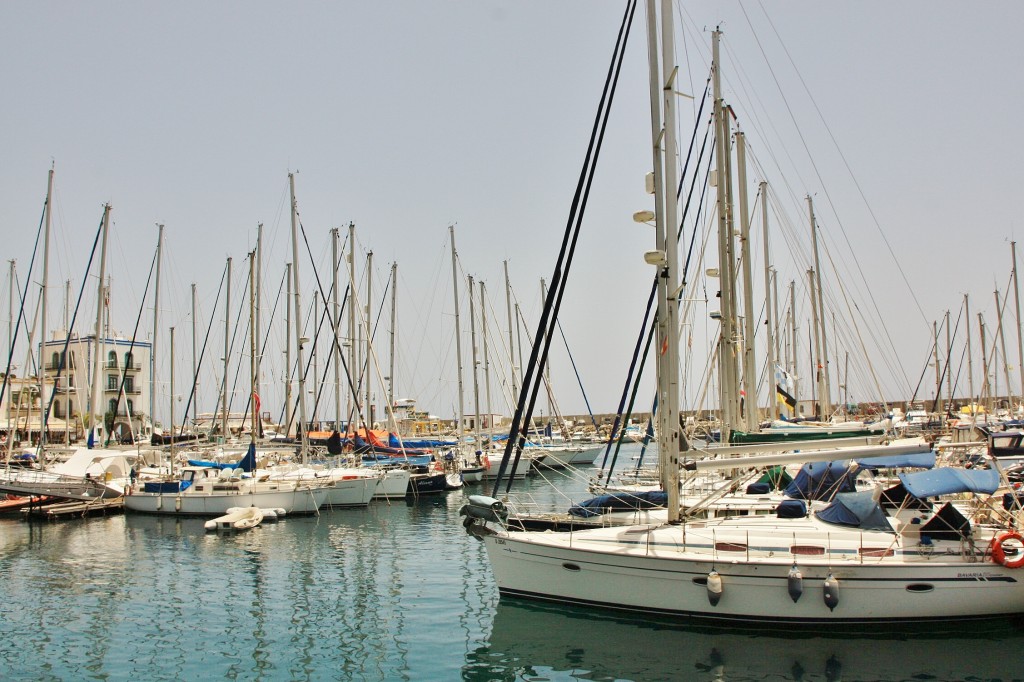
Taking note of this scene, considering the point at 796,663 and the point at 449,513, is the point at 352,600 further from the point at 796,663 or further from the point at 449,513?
the point at 449,513

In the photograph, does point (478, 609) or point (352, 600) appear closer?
point (478, 609)

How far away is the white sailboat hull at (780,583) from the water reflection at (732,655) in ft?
1.47

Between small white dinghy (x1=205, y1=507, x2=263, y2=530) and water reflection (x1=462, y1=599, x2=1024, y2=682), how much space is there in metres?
20.9

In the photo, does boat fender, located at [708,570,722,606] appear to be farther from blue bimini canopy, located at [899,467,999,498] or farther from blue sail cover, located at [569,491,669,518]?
blue sail cover, located at [569,491,669,518]

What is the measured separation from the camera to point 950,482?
647 inches

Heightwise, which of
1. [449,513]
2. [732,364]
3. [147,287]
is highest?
[147,287]

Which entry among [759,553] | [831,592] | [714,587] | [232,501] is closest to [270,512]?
[232,501]

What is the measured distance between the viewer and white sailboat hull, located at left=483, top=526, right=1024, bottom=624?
49.9 feet

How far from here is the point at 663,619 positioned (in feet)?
53.9

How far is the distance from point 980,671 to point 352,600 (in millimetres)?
14474

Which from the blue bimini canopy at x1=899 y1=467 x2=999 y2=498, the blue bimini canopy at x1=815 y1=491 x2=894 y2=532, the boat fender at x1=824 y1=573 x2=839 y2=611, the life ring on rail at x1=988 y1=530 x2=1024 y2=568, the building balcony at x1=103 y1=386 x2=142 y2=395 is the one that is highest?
the building balcony at x1=103 y1=386 x2=142 y2=395

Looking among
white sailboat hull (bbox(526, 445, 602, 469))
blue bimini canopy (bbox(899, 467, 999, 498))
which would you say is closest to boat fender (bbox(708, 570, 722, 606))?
blue bimini canopy (bbox(899, 467, 999, 498))

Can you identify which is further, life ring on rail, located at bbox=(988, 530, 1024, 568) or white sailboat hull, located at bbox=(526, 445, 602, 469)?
white sailboat hull, located at bbox=(526, 445, 602, 469)

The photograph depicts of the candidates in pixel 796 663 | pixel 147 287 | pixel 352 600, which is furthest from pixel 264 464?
pixel 796 663
